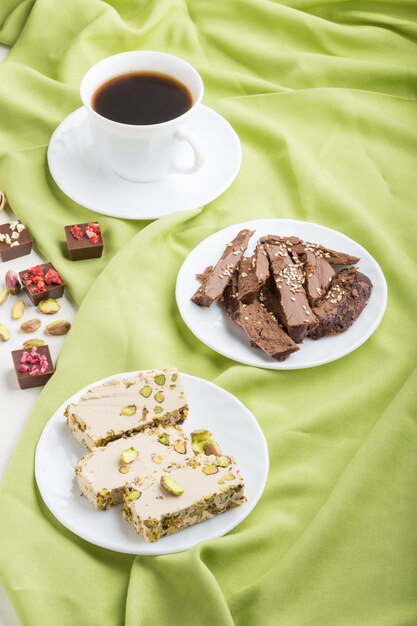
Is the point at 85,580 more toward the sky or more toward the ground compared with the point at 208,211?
more toward the ground

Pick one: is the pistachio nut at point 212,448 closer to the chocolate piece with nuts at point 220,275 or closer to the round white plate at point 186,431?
the round white plate at point 186,431

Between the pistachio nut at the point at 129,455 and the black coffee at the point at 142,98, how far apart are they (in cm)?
89

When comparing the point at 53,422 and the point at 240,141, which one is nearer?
the point at 53,422

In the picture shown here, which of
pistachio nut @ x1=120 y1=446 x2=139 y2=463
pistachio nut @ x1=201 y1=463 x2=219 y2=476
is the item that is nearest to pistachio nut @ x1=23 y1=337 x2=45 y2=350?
pistachio nut @ x1=120 y1=446 x2=139 y2=463

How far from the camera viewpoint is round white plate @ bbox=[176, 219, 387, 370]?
1.89 metres

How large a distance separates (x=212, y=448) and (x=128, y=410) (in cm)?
18

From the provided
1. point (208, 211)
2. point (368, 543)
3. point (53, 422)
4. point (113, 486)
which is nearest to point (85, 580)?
point (113, 486)

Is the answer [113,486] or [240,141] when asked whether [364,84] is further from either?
[113,486]

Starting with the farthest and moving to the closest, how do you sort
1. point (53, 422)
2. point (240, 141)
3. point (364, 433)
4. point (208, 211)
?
point (240, 141) < point (208, 211) < point (364, 433) < point (53, 422)

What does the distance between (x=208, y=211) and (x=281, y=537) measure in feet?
3.01

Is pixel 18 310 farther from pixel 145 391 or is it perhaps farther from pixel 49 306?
pixel 145 391

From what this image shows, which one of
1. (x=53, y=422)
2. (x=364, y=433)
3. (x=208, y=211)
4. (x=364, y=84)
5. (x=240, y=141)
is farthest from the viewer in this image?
(x=364, y=84)

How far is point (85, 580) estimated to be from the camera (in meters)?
1.57

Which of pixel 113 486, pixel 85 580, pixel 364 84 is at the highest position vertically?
pixel 364 84
